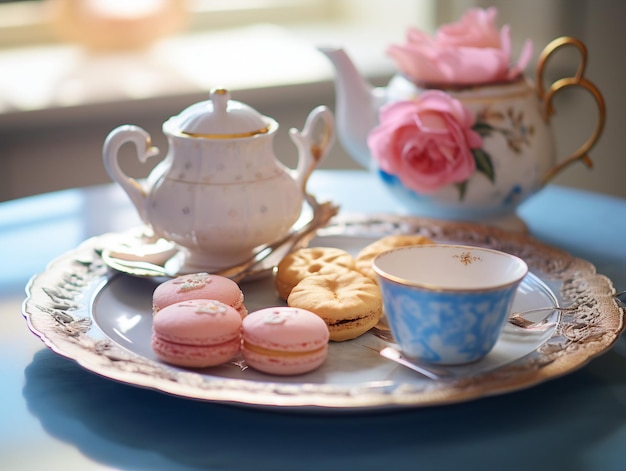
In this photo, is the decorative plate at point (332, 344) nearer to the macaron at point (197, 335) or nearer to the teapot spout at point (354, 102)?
the macaron at point (197, 335)

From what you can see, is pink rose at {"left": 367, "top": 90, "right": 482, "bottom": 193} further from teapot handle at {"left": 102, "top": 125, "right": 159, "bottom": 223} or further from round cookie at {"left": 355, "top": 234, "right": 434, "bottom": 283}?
teapot handle at {"left": 102, "top": 125, "right": 159, "bottom": 223}

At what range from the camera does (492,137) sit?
1.03m

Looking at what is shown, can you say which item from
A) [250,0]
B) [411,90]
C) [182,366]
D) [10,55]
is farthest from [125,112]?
[182,366]

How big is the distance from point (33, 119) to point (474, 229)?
3.67 ft

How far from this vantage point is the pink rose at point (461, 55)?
1.02 m

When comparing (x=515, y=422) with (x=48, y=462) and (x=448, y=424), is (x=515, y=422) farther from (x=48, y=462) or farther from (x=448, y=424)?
(x=48, y=462)

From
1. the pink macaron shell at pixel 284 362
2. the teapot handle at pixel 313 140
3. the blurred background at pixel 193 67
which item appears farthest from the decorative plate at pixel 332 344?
the blurred background at pixel 193 67

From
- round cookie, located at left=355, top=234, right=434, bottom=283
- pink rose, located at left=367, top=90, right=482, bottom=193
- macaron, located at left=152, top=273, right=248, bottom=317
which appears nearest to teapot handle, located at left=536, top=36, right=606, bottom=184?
pink rose, located at left=367, top=90, right=482, bottom=193

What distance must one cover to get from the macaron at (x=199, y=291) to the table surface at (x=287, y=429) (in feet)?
0.31

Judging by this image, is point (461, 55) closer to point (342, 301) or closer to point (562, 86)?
point (562, 86)

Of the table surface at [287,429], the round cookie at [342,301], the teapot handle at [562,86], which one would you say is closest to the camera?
the table surface at [287,429]

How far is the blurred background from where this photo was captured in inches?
73.6

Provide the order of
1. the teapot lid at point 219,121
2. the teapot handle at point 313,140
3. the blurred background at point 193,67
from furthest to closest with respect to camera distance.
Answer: the blurred background at point 193,67, the teapot handle at point 313,140, the teapot lid at point 219,121

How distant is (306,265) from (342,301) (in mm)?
112
